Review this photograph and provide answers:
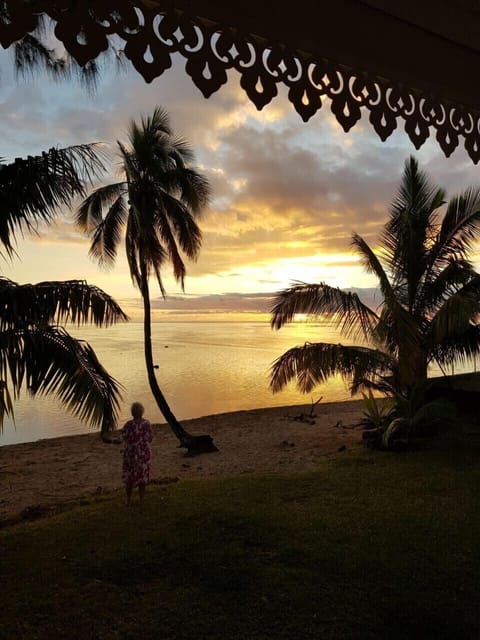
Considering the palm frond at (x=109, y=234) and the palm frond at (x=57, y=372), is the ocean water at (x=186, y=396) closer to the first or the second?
the palm frond at (x=109, y=234)

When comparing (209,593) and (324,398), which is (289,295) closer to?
(209,593)

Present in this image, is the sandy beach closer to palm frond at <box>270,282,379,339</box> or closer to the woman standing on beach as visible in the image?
the woman standing on beach

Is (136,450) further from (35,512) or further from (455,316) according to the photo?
(455,316)

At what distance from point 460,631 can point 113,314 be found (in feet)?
12.7

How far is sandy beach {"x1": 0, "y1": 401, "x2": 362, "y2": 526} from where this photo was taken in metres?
8.26

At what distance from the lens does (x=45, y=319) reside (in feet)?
15.0

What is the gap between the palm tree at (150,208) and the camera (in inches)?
412

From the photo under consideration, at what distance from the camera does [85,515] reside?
590 cm

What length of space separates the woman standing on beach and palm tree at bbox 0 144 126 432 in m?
1.45

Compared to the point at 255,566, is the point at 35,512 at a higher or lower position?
lower

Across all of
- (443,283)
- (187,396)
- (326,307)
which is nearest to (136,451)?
(326,307)

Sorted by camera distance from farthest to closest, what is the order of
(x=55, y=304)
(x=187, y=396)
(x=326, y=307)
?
1. (x=187, y=396)
2. (x=326, y=307)
3. (x=55, y=304)

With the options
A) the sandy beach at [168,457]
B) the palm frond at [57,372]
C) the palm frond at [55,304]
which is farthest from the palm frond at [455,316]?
the palm frond at [57,372]

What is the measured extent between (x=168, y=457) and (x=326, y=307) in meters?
5.32
